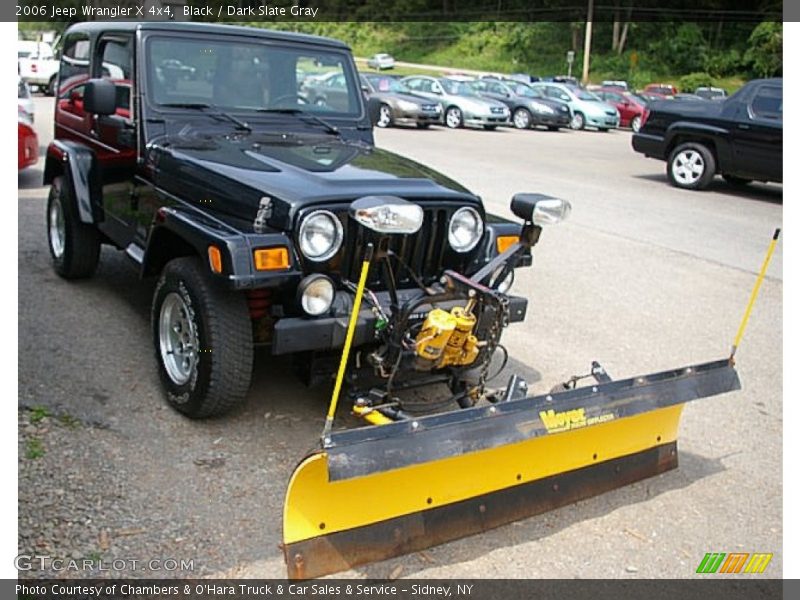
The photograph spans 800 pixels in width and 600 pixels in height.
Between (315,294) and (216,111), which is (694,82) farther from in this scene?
(315,294)

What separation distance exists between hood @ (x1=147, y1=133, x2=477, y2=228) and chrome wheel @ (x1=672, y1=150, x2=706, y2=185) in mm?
10294

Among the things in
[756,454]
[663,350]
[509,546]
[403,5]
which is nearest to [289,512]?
[509,546]

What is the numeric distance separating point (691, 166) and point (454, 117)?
10.9 meters

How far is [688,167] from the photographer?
14281mm

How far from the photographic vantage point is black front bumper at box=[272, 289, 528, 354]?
12.5 ft

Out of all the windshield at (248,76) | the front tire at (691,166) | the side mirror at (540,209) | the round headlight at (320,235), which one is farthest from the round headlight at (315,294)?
the front tire at (691,166)

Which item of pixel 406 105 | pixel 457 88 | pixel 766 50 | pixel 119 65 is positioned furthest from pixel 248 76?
pixel 766 50

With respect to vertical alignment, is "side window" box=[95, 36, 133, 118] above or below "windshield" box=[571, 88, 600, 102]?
below

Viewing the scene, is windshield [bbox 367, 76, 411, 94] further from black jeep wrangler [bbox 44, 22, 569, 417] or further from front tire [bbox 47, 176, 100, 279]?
black jeep wrangler [bbox 44, 22, 569, 417]

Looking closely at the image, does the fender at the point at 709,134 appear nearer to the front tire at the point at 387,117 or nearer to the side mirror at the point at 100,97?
the front tire at the point at 387,117

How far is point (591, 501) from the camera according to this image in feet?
13.1

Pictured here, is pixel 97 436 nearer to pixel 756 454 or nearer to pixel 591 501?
pixel 591 501

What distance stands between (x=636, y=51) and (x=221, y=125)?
51394 mm

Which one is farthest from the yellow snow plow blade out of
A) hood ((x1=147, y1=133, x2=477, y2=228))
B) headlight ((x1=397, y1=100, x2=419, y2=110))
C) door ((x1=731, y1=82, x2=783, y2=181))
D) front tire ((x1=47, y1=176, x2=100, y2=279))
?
headlight ((x1=397, y1=100, x2=419, y2=110))
